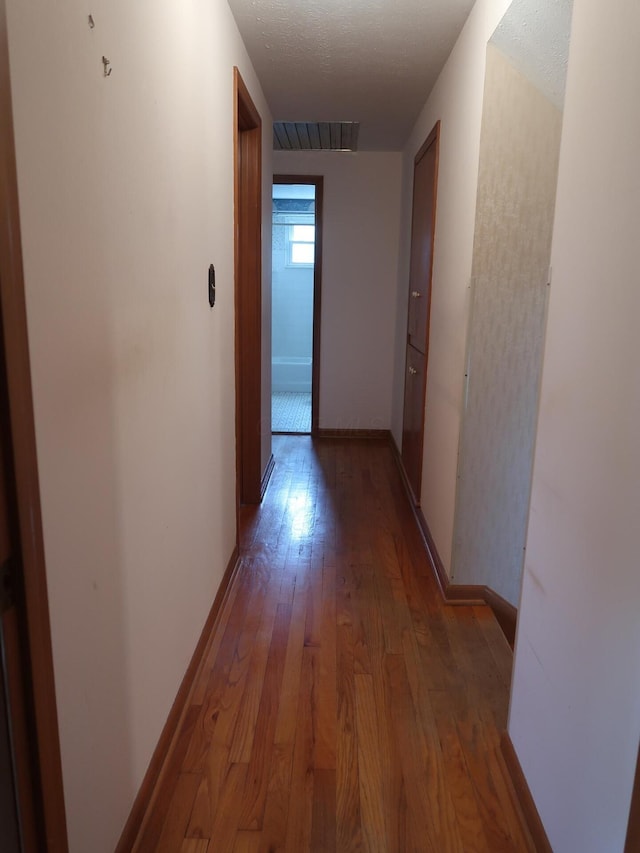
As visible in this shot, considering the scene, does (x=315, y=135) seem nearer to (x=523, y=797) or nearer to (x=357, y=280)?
(x=357, y=280)

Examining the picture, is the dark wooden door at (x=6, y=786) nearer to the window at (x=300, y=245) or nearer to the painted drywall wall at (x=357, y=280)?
the painted drywall wall at (x=357, y=280)

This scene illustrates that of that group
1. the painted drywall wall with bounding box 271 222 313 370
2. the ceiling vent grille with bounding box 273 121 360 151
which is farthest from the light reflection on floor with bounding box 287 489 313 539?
the painted drywall wall with bounding box 271 222 313 370

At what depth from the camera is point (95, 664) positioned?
4.08ft

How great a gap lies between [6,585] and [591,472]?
1.03 meters

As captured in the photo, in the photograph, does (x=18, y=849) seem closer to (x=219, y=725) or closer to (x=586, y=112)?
(x=219, y=725)

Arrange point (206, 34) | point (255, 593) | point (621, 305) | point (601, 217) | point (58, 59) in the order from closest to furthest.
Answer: point (58, 59) → point (621, 305) → point (601, 217) → point (206, 34) → point (255, 593)

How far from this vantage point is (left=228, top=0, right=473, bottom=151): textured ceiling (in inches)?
99.3

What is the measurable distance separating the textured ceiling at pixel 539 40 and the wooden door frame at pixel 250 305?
1494 millimetres

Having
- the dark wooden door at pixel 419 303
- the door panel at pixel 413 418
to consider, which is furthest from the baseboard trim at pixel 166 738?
the dark wooden door at pixel 419 303

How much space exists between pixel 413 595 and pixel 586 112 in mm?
2022

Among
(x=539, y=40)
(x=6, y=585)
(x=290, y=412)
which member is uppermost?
(x=539, y=40)

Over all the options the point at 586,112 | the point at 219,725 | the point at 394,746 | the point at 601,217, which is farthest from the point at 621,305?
the point at 219,725

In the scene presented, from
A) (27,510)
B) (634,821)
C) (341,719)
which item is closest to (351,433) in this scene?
(341,719)

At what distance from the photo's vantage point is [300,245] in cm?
818
